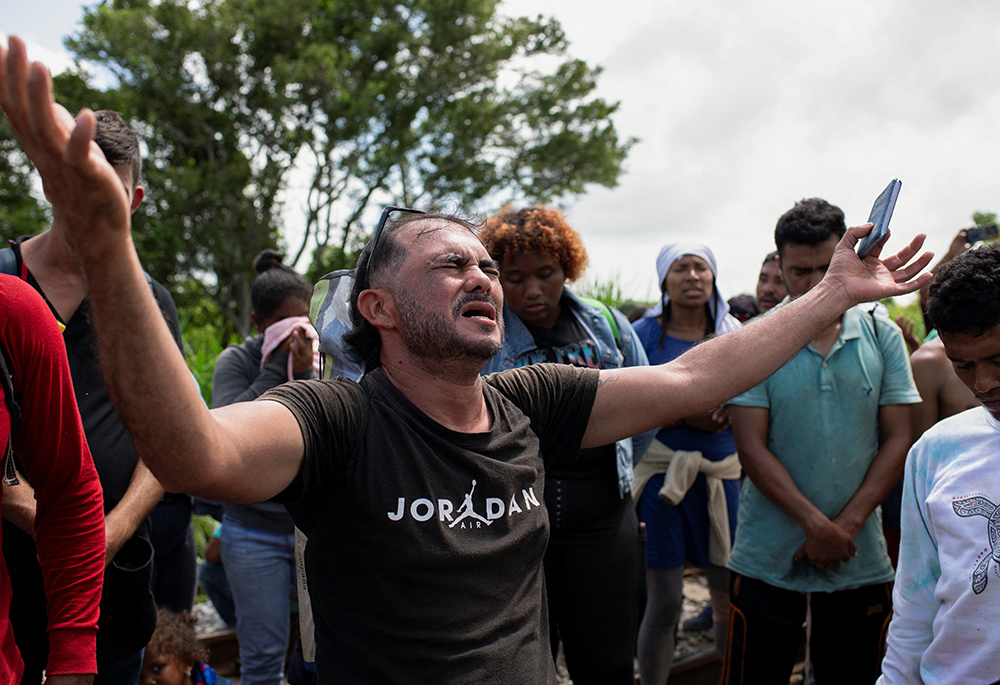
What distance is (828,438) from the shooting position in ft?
10.1

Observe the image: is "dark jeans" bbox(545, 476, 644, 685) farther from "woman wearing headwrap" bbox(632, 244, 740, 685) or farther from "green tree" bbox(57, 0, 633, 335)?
"green tree" bbox(57, 0, 633, 335)

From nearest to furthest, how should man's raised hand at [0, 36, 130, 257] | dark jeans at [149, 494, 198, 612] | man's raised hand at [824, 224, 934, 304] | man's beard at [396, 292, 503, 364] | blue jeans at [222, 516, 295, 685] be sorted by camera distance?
1. man's raised hand at [0, 36, 130, 257]
2. man's beard at [396, 292, 503, 364]
3. man's raised hand at [824, 224, 934, 304]
4. dark jeans at [149, 494, 198, 612]
5. blue jeans at [222, 516, 295, 685]

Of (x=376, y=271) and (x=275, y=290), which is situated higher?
(x=275, y=290)

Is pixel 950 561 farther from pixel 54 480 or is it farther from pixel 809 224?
pixel 54 480

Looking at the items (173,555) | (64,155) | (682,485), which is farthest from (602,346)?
(64,155)

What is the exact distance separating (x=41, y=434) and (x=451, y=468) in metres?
0.95

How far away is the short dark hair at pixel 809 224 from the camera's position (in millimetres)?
3316

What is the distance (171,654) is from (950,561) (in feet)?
10.2

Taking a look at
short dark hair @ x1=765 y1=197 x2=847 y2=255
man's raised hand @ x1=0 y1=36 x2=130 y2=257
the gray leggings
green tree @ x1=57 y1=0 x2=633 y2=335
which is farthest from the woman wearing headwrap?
green tree @ x1=57 y1=0 x2=633 y2=335

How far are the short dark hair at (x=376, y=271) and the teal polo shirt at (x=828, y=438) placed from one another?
5.66ft

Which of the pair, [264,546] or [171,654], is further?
[264,546]

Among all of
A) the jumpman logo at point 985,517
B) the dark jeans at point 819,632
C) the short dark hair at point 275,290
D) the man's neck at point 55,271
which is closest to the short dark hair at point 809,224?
the dark jeans at point 819,632

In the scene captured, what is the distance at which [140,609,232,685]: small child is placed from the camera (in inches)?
130

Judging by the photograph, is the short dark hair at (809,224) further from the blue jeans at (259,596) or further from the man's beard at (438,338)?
the blue jeans at (259,596)
